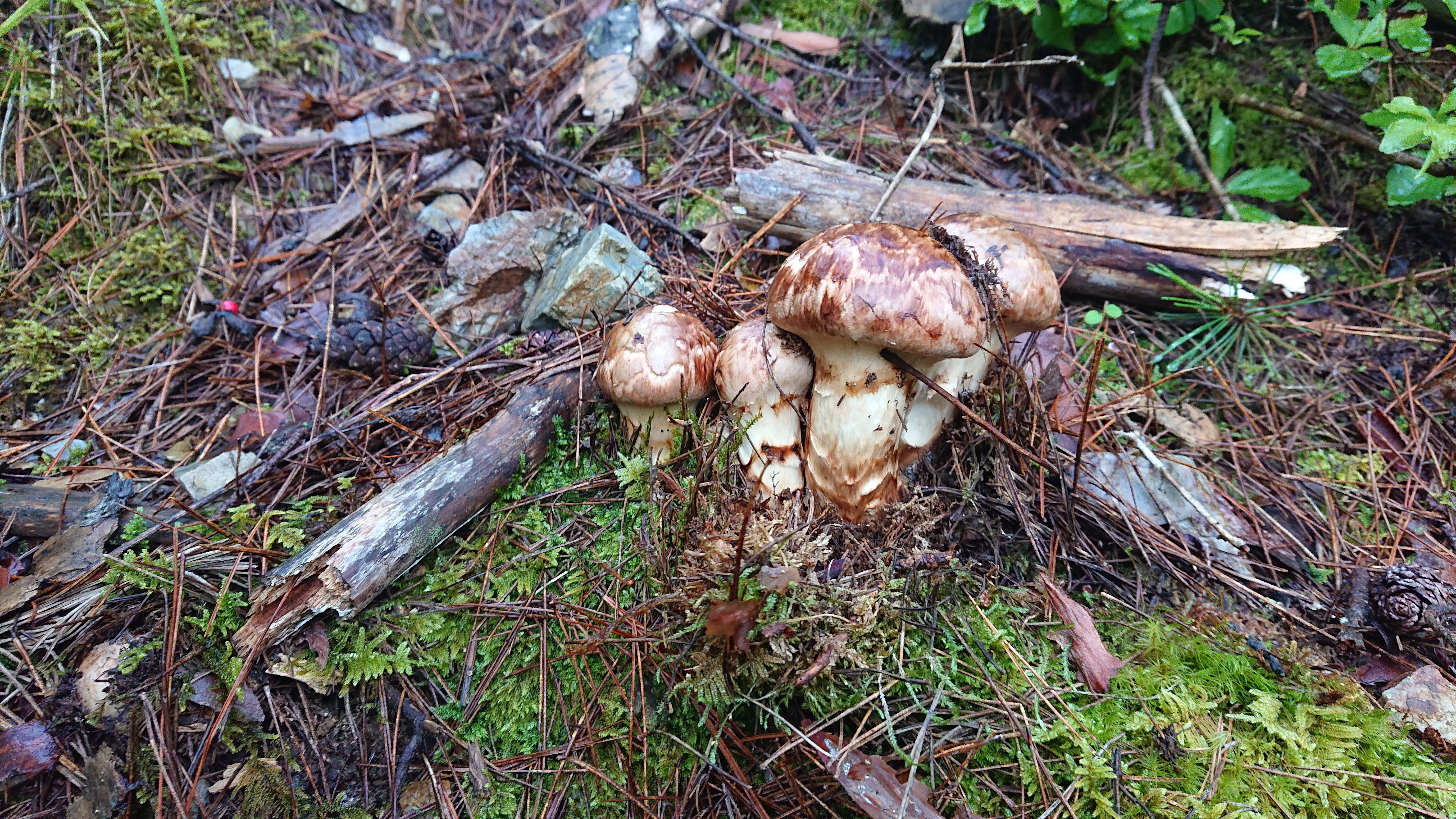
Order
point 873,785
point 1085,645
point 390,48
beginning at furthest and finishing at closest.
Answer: point 390,48, point 1085,645, point 873,785

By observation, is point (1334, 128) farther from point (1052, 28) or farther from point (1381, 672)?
point (1381, 672)

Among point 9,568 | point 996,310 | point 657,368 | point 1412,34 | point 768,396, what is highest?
point 1412,34

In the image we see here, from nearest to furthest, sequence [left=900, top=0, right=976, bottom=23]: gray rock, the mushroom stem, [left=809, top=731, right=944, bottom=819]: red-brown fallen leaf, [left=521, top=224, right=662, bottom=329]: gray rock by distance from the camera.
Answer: [left=809, top=731, right=944, bottom=819]: red-brown fallen leaf
the mushroom stem
[left=521, top=224, right=662, bottom=329]: gray rock
[left=900, top=0, right=976, bottom=23]: gray rock

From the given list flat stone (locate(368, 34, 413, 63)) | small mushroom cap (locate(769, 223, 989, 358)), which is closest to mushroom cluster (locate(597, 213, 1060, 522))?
small mushroom cap (locate(769, 223, 989, 358))

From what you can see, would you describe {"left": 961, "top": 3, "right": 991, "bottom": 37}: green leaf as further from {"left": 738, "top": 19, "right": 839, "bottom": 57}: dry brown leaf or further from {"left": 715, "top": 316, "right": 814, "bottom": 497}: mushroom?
{"left": 715, "top": 316, "right": 814, "bottom": 497}: mushroom

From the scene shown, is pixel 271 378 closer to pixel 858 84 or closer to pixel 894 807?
pixel 894 807

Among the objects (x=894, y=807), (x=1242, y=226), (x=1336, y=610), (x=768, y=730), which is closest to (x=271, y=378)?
(x=768, y=730)

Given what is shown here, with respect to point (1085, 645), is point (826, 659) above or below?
above

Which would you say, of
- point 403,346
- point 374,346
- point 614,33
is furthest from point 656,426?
point 614,33
